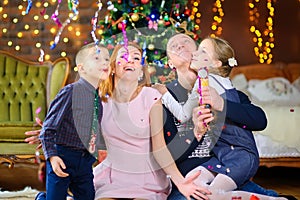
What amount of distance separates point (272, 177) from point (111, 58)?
2.47 metres

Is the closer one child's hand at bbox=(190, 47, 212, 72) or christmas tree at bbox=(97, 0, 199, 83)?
child's hand at bbox=(190, 47, 212, 72)

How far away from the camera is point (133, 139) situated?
1.54 metres

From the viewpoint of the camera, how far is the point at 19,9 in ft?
15.8

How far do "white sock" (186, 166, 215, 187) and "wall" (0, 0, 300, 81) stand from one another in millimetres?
3401

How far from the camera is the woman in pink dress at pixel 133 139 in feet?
5.04

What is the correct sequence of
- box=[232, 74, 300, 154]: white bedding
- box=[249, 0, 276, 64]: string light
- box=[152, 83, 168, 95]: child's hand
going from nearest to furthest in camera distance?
box=[152, 83, 168, 95]: child's hand < box=[232, 74, 300, 154]: white bedding < box=[249, 0, 276, 64]: string light

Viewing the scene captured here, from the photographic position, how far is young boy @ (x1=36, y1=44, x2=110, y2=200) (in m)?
1.49

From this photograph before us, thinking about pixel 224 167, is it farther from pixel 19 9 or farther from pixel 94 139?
pixel 19 9

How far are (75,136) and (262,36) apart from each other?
3.70m

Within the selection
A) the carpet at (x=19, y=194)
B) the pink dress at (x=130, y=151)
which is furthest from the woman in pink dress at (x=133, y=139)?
the carpet at (x=19, y=194)

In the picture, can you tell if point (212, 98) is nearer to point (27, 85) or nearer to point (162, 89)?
point (162, 89)

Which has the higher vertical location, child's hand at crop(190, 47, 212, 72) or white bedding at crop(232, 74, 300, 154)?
child's hand at crop(190, 47, 212, 72)

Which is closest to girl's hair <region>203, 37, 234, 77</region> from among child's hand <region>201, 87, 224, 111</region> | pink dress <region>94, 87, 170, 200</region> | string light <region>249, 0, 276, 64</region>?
child's hand <region>201, 87, 224, 111</region>

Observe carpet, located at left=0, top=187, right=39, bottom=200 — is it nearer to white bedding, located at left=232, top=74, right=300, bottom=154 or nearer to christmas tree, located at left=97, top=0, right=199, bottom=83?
christmas tree, located at left=97, top=0, right=199, bottom=83
